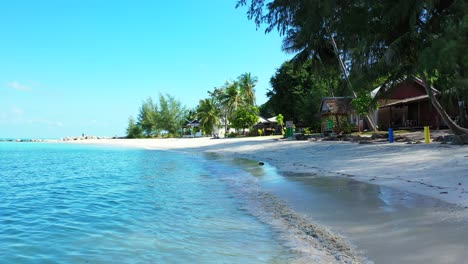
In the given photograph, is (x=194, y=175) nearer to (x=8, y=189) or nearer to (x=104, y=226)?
A: (x=8, y=189)

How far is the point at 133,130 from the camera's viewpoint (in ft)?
254

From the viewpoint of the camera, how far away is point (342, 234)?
4723mm

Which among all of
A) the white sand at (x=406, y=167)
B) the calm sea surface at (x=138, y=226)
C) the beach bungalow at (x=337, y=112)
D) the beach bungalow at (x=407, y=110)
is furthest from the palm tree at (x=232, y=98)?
the calm sea surface at (x=138, y=226)

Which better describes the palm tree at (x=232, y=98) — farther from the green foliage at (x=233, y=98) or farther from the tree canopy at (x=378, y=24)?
the tree canopy at (x=378, y=24)

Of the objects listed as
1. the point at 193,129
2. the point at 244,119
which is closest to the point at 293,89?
the point at 244,119

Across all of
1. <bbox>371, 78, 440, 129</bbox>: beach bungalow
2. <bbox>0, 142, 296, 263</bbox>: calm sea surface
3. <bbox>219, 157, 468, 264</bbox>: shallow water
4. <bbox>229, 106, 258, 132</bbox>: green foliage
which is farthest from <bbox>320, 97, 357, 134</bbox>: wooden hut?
<bbox>219, 157, 468, 264</bbox>: shallow water

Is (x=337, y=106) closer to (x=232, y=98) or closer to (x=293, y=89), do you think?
(x=293, y=89)

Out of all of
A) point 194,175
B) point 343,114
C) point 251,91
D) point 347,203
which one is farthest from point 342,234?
point 251,91

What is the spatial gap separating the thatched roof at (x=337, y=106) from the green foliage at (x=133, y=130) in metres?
52.1

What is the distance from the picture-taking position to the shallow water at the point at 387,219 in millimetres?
3803

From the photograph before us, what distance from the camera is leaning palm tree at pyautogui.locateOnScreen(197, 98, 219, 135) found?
52250 mm

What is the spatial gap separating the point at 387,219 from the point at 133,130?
75923 mm

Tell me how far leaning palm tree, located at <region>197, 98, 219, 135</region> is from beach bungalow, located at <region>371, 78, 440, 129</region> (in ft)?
83.0

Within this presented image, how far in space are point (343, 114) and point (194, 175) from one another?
64.2 ft
